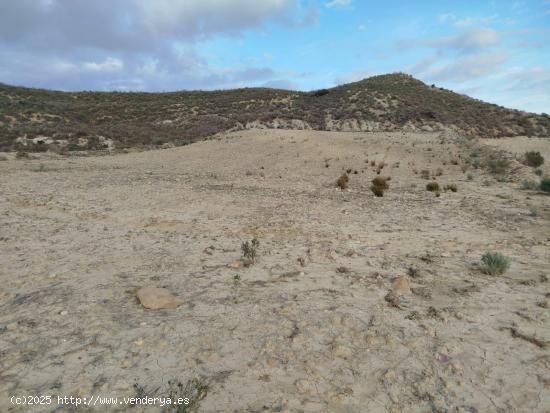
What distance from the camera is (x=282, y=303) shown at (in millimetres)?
5652

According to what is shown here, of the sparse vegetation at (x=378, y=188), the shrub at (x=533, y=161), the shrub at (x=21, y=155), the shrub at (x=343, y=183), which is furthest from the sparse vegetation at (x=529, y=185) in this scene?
the shrub at (x=21, y=155)

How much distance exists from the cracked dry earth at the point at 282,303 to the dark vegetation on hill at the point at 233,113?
2341 centimetres

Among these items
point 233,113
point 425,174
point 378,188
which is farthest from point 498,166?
point 233,113

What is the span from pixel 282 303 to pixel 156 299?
1638 millimetres

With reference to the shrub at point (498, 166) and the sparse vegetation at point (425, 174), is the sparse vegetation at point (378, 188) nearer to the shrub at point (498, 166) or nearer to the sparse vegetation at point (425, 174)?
the sparse vegetation at point (425, 174)

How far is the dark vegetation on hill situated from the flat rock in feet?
87.9

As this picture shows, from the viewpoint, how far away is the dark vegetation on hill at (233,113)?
34.5 meters

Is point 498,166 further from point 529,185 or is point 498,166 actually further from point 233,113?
point 233,113

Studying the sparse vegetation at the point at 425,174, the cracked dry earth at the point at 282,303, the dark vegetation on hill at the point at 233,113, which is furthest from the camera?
the dark vegetation on hill at the point at 233,113

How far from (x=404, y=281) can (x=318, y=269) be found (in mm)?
1375

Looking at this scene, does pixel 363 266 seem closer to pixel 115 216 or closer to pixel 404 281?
pixel 404 281

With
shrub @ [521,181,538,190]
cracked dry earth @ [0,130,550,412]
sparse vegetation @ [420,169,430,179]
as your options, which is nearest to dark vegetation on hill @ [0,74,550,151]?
sparse vegetation @ [420,169,430,179]

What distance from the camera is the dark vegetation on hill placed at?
3453 cm

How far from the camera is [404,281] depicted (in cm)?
622
